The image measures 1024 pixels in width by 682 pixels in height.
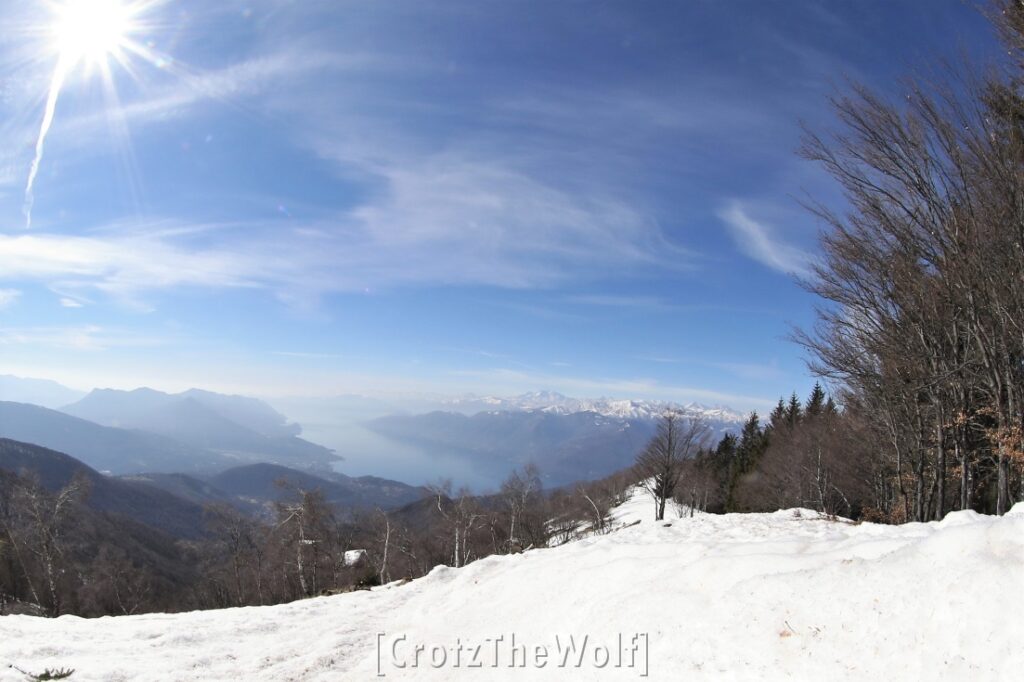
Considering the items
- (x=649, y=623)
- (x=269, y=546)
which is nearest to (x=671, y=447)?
(x=269, y=546)

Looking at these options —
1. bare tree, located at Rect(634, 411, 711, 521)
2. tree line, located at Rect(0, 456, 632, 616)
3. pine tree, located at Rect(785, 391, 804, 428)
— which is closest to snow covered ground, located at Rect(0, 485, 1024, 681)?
tree line, located at Rect(0, 456, 632, 616)

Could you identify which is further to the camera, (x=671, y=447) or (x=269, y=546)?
(x=671, y=447)

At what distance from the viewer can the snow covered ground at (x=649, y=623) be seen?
4.10 meters

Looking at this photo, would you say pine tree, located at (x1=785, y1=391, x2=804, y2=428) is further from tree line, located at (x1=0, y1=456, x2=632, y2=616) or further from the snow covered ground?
the snow covered ground

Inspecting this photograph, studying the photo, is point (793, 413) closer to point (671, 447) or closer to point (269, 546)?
point (671, 447)

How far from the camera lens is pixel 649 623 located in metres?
6.00

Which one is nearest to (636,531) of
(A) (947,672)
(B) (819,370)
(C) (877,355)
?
(B) (819,370)

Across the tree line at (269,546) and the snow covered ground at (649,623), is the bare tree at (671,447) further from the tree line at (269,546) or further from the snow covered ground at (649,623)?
the snow covered ground at (649,623)

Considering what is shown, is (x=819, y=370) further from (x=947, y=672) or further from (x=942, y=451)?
(x=947, y=672)

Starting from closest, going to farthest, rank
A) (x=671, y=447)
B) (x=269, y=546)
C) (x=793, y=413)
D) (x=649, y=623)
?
(x=649, y=623) < (x=269, y=546) < (x=671, y=447) < (x=793, y=413)

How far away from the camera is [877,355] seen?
45.2 ft

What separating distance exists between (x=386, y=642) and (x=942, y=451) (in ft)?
56.4

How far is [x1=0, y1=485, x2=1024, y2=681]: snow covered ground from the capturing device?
410 centimetres

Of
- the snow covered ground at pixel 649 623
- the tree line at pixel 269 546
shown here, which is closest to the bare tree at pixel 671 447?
the tree line at pixel 269 546
